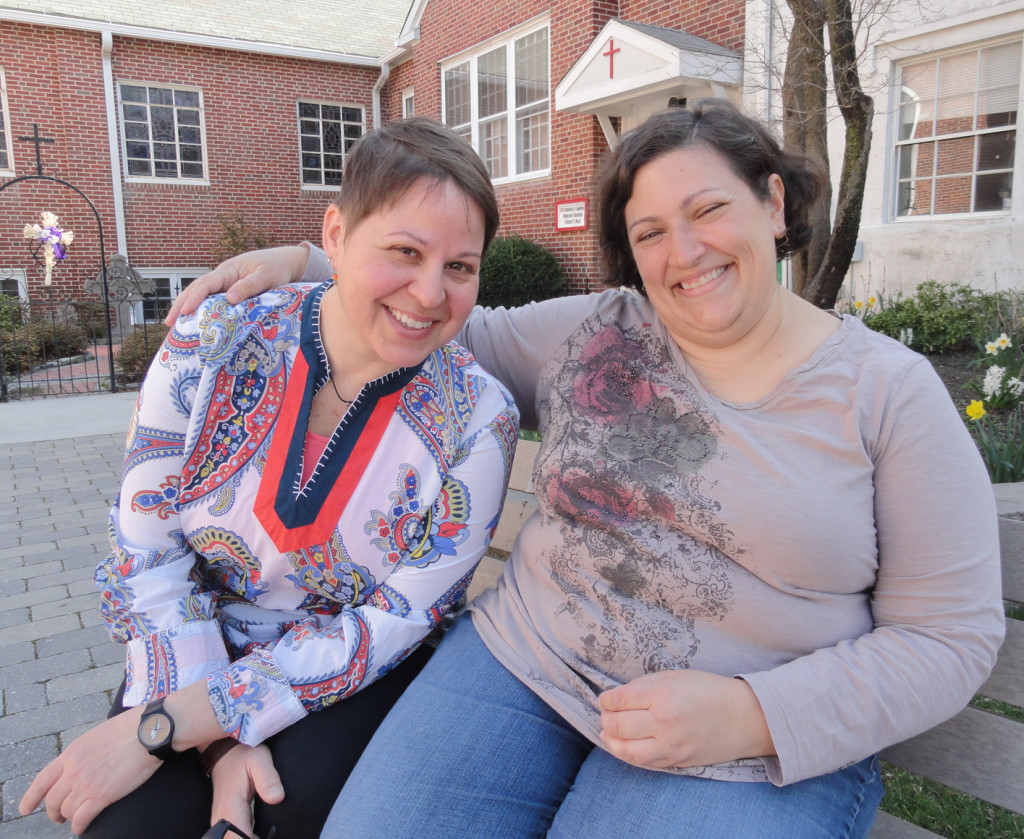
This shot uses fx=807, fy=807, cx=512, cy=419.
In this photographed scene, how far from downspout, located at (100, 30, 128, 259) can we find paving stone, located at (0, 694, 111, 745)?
13.8 metres

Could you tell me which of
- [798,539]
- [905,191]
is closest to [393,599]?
[798,539]

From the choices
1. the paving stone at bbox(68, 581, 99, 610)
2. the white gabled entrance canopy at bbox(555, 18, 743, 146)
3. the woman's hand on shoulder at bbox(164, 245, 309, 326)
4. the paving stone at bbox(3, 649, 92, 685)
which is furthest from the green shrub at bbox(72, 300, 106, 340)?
the woman's hand on shoulder at bbox(164, 245, 309, 326)

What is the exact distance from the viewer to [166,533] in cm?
174

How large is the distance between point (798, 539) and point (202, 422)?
4.04 ft

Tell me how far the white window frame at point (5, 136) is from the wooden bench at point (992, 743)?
55.1 feet

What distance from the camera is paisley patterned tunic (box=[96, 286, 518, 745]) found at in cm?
170

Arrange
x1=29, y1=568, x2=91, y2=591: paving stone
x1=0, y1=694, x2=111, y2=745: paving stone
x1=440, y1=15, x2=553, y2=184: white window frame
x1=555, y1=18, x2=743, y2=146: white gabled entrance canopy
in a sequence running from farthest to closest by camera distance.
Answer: x1=440, y1=15, x2=553, y2=184: white window frame < x1=555, y1=18, x2=743, y2=146: white gabled entrance canopy < x1=29, y1=568, x2=91, y2=591: paving stone < x1=0, y1=694, x2=111, y2=745: paving stone

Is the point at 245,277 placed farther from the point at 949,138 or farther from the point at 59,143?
the point at 59,143

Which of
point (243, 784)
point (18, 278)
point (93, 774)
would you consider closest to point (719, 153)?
point (243, 784)

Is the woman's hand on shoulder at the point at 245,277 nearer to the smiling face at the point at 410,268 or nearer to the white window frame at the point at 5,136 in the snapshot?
the smiling face at the point at 410,268

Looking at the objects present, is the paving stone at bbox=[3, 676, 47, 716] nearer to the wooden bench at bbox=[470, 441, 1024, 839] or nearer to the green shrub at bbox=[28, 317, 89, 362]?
the wooden bench at bbox=[470, 441, 1024, 839]

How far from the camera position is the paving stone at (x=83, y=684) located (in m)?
2.94

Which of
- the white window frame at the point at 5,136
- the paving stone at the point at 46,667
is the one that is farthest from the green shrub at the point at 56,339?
the paving stone at the point at 46,667

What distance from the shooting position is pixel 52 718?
2787 millimetres
